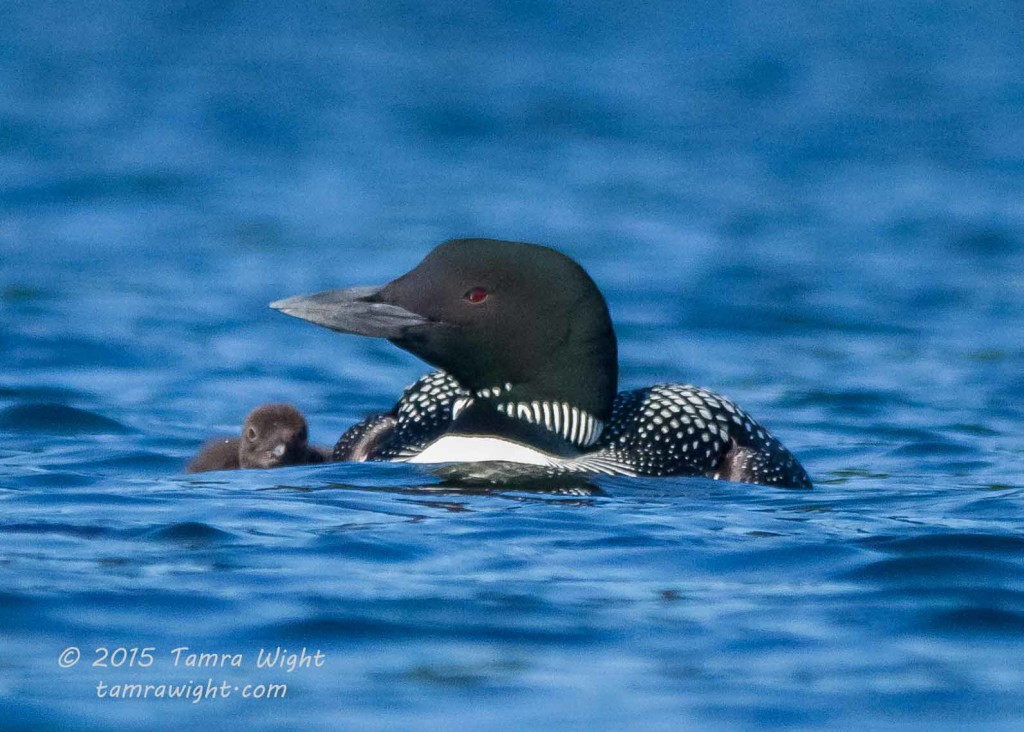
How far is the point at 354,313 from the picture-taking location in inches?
230

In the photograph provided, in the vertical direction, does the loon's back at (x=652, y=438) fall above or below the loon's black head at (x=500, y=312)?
below

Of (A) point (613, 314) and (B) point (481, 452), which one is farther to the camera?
(A) point (613, 314)

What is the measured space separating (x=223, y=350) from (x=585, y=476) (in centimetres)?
396

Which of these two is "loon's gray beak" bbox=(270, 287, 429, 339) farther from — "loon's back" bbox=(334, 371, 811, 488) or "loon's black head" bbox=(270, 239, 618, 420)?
"loon's back" bbox=(334, 371, 811, 488)

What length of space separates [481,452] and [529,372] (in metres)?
0.30

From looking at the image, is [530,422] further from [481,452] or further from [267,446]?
[267,446]

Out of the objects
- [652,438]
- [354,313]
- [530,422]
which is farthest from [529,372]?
[354,313]

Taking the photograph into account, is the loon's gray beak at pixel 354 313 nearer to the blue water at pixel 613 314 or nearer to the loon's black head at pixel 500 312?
the loon's black head at pixel 500 312

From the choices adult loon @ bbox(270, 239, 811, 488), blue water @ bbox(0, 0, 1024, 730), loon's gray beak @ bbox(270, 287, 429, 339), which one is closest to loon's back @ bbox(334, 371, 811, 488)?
adult loon @ bbox(270, 239, 811, 488)

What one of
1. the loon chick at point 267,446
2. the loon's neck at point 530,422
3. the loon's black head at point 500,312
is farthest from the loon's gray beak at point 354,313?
the loon chick at point 267,446

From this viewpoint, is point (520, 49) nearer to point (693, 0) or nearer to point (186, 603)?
point (693, 0)

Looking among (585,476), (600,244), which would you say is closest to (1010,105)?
(600,244)

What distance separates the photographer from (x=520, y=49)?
21578 millimetres

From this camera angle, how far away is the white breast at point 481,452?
596 centimetres
